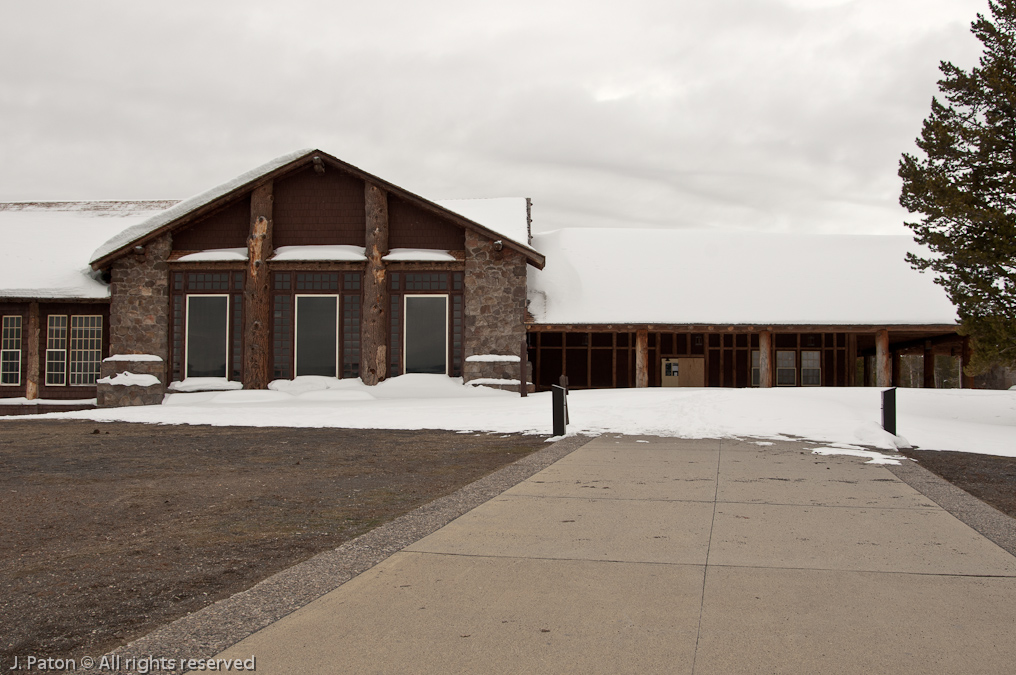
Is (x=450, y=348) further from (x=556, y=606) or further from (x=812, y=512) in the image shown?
(x=556, y=606)

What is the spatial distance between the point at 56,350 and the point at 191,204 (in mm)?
6398

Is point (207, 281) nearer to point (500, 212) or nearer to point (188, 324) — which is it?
point (188, 324)

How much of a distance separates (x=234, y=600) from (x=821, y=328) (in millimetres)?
22769

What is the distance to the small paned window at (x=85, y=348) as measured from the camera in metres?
23.2

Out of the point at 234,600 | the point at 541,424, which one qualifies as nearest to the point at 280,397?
the point at 541,424

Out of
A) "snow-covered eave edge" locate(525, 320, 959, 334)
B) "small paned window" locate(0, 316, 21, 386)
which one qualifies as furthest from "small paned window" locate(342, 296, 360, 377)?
"small paned window" locate(0, 316, 21, 386)

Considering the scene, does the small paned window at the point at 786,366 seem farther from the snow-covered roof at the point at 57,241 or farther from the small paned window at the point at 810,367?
the snow-covered roof at the point at 57,241

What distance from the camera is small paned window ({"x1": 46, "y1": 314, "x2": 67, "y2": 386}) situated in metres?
23.3

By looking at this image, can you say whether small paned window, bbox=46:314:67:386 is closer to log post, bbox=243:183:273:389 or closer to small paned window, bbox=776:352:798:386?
log post, bbox=243:183:273:389

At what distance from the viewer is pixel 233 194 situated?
22.0 metres

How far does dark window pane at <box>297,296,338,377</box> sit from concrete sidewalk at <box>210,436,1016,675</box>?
15.8 meters

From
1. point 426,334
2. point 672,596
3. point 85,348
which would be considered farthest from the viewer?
point 85,348

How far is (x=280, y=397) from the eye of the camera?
70.4ft

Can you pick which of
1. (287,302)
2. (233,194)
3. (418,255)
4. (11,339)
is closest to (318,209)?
(233,194)
